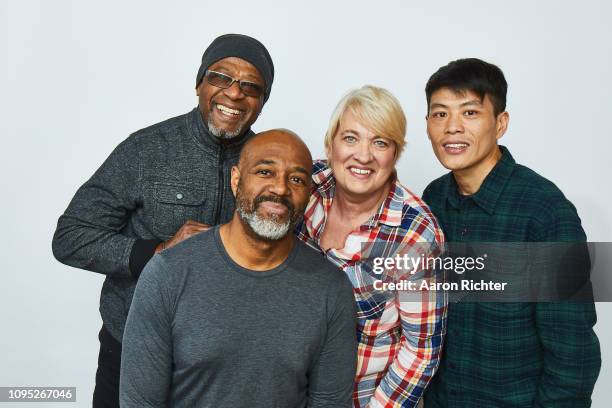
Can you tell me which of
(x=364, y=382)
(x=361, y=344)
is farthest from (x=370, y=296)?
(x=364, y=382)

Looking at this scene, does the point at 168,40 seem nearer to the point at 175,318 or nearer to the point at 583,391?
the point at 175,318

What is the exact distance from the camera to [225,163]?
6.98ft

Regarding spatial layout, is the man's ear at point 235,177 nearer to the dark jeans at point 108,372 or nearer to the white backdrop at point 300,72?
the dark jeans at point 108,372

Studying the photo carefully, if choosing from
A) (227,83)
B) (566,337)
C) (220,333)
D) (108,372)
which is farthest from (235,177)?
(566,337)

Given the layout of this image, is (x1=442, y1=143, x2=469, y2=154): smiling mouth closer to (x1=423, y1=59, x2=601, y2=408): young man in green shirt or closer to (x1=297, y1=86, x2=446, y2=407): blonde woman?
(x1=423, y1=59, x2=601, y2=408): young man in green shirt

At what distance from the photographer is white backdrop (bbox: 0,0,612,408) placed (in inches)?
130

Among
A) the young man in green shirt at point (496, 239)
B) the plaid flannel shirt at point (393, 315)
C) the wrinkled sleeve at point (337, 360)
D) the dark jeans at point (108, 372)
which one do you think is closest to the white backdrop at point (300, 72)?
the young man in green shirt at point (496, 239)

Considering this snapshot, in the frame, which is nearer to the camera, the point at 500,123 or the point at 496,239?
the point at 496,239

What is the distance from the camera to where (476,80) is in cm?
202

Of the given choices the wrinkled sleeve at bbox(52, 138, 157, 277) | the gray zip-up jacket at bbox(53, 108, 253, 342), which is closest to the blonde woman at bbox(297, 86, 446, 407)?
the gray zip-up jacket at bbox(53, 108, 253, 342)

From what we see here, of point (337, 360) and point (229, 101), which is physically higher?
point (229, 101)

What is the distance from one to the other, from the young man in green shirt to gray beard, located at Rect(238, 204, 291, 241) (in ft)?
1.97

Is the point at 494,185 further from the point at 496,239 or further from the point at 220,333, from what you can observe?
the point at 220,333

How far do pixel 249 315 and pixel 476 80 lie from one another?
40.4 inches
